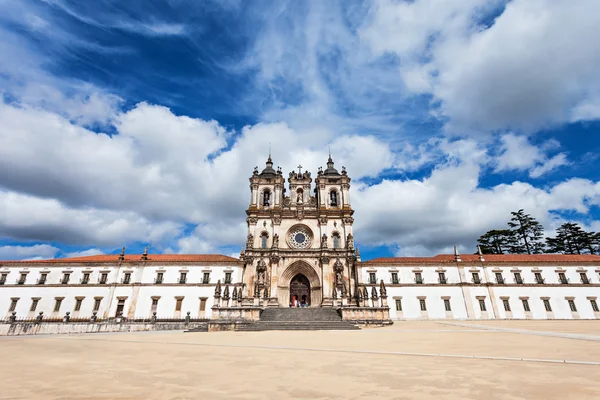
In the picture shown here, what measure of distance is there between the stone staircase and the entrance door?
5.66 metres

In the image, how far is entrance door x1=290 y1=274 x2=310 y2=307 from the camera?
34.0 metres

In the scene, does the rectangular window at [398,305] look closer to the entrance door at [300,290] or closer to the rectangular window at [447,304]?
the rectangular window at [447,304]

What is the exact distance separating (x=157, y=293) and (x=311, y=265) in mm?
18563

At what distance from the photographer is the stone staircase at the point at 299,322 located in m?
21.8

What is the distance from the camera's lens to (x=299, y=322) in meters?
23.0

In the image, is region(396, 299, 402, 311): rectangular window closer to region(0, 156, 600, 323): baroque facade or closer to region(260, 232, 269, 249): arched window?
region(0, 156, 600, 323): baroque facade

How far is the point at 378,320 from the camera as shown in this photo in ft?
79.6

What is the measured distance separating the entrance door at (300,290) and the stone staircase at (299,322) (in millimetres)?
5660

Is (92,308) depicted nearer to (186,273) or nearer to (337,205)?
(186,273)

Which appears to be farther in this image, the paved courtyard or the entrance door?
the entrance door

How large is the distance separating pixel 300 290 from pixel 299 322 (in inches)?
459

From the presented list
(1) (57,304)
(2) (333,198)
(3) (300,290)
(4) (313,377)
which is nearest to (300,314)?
(3) (300,290)

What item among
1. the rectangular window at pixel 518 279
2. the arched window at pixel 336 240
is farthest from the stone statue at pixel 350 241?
the rectangular window at pixel 518 279

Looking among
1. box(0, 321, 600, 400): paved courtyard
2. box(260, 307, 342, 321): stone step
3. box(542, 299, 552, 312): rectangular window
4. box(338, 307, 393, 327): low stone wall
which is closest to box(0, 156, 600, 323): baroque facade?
box(542, 299, 552, 312): rectangular window
